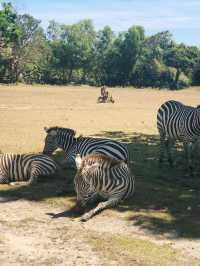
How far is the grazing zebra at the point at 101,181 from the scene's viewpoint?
789 cm

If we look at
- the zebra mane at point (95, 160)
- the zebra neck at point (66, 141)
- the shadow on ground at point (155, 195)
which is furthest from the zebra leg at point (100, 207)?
the zebra neck at point (66, 141)

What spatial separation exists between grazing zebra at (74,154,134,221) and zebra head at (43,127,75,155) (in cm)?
250

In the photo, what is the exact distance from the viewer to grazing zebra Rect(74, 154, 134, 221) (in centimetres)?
789

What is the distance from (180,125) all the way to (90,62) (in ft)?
185

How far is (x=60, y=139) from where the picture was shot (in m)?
10.9

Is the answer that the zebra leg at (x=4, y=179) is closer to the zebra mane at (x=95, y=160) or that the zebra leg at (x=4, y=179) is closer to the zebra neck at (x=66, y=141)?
the zebra neck at (x=66, y=141)

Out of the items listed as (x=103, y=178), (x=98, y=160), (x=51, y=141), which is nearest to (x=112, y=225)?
(x=103, y=178)

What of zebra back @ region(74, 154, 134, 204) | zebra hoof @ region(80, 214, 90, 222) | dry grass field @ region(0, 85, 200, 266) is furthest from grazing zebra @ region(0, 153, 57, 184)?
zebra hoof @ region(80, 214, 90, 222)

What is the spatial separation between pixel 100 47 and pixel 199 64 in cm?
1747

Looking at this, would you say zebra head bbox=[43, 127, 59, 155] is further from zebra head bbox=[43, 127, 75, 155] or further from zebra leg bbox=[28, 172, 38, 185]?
zebra leg bbox=[28, 172, 38, 185]

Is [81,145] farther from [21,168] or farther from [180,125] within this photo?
[180,125]

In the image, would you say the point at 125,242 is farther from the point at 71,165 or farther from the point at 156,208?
the point at 71,165

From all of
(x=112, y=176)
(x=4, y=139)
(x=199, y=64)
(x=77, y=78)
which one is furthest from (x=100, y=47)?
(x=112, y=176)

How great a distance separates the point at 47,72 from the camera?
206 feet
